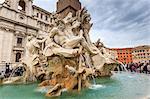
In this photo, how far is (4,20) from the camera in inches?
914

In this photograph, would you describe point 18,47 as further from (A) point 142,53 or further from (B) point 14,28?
(A) point 142,53

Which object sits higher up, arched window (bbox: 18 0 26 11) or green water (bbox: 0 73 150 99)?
arched window (bbox: 18 0 26 11)

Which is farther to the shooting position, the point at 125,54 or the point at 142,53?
the point at 125,54

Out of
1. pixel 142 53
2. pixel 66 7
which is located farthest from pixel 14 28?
pixel 142 53

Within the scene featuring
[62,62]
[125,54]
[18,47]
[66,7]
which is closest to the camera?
[62,62]

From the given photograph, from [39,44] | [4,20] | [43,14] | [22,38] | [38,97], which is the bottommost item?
[38,97]

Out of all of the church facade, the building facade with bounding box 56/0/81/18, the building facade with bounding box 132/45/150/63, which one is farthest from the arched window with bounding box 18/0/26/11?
the building facade with bounding box 132/45/150/63

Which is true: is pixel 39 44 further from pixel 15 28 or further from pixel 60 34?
pixel 15 28

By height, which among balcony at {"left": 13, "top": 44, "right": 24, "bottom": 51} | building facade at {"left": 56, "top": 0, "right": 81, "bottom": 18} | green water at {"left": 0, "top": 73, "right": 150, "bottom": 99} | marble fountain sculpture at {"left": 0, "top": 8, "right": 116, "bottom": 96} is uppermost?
building facade at {"left": 56, "top": 0, "right": 81, "bottom": 18}

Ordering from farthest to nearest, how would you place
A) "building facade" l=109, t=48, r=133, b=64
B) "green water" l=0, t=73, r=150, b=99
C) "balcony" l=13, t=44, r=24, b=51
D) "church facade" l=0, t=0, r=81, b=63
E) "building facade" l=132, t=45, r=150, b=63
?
"building facade" l=109, t=48, r=133, b=64 < "building facade" l=132, t=45, r=150, b=63 < "balcony" l=13, t=44, r=24, b=51 < "church facade" l=0, t=0, r=81, b=63 < "green water" l=0, t=73, r=150, b=99

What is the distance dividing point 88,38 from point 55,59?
5.33m

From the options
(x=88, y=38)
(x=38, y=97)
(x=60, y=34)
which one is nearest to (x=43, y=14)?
→ (x=88, y=38)

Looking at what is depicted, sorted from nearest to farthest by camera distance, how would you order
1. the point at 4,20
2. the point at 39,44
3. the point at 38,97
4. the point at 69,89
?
1. the point at 38,97
2. the point at 69,89
3. the point at 39,44
4. the point at 4,20

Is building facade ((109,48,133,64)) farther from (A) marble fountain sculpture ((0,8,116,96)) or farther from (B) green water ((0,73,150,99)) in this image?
(B) green water ((0,73,150,99))
